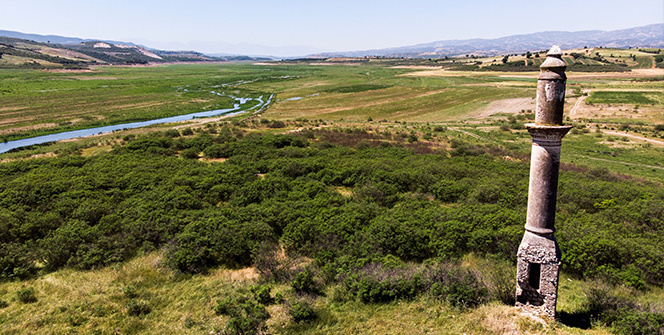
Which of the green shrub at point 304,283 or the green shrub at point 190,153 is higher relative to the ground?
the green shrub at point 190,153

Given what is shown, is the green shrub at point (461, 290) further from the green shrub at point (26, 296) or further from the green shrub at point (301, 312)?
the green shrub at point (26, 296)

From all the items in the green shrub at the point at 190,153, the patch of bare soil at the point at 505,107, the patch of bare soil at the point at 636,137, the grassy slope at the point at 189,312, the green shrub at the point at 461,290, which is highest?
the patch of bare soil at the point at 505,107

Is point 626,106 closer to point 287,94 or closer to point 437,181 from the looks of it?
point 437,181

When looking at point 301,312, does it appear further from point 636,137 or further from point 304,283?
point 636,137

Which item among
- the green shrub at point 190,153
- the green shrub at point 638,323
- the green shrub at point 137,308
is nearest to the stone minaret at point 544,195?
the green shrub at point 638,323

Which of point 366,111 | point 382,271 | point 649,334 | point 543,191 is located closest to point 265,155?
Answer: point 382,271

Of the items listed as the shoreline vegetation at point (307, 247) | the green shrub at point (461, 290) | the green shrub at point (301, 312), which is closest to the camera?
the green shrub at point (301, 312)
